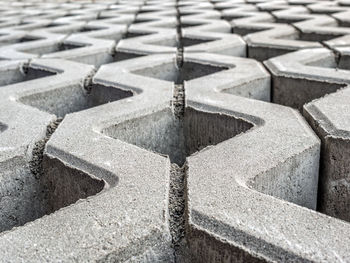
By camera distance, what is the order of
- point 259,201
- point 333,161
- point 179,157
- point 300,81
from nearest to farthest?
point 259,201 < point 333,161 < point 179,157 < point 300,81

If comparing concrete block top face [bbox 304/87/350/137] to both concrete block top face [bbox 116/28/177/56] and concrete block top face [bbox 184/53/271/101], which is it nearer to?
concrete block top face [bbox 184/53/271/101]

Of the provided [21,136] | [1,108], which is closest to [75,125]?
[21,136]

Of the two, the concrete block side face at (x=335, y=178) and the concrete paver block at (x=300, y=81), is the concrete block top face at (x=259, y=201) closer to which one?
the concrete block side face at (x=335, y=178)

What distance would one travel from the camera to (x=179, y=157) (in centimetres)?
79

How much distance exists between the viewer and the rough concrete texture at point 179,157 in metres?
0.41

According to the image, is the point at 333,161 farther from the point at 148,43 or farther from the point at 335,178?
the point at 148,43

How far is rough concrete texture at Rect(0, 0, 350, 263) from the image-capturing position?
411 millimetres

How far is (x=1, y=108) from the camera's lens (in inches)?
31.4

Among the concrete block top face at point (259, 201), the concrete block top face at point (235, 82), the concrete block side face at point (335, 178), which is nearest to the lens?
the concrete block top face at point (259, 201)

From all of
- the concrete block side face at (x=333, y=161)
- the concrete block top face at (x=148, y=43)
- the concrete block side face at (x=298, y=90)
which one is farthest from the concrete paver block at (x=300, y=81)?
the concrete block top face at (x=148, y=43)

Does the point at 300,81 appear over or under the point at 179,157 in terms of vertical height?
over

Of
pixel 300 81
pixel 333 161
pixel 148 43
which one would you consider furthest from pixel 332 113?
pixel 148 43

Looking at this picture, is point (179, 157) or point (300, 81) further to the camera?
point (300, 81)

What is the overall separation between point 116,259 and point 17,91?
0.61m
